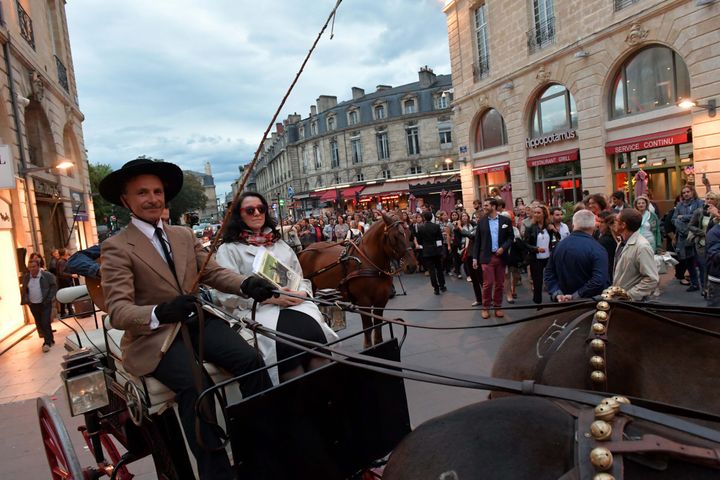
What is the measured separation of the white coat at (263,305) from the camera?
110 inches

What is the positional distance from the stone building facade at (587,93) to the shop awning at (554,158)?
4 cm

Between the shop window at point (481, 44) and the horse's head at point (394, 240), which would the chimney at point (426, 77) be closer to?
the shop window at point (481, 44)

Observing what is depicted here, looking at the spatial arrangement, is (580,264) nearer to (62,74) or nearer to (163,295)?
(163,295)

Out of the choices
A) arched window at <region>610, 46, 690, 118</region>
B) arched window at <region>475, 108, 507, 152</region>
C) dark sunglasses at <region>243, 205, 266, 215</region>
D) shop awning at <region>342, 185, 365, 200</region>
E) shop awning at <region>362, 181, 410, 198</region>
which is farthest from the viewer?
shop awning at <region>342, 185, 365, 200</region>

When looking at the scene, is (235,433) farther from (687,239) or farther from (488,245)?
(687,239)

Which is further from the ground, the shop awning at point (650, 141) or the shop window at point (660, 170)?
the shop awning at point (650, 141)

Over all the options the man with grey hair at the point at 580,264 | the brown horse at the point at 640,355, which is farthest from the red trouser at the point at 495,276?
the brown horse at the point at 640,355

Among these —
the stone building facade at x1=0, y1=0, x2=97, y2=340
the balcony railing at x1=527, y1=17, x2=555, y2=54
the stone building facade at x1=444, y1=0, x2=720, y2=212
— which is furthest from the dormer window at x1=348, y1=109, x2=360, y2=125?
the stone building facade at x1=0, y1=0, x2=97, y2=340

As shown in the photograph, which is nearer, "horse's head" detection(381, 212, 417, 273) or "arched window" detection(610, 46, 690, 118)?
"horse's head" detection(381, 212, 417, 273)

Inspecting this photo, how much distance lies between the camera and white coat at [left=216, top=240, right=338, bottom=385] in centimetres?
281

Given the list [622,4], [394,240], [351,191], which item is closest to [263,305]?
[394,240]

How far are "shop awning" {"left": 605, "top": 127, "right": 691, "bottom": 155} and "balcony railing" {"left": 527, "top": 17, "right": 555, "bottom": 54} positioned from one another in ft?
16.2

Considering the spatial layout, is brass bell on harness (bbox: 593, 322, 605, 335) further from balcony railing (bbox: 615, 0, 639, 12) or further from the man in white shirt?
balcony railing (bbox: 615, 0, 639, 12)

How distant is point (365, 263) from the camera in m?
6.64
